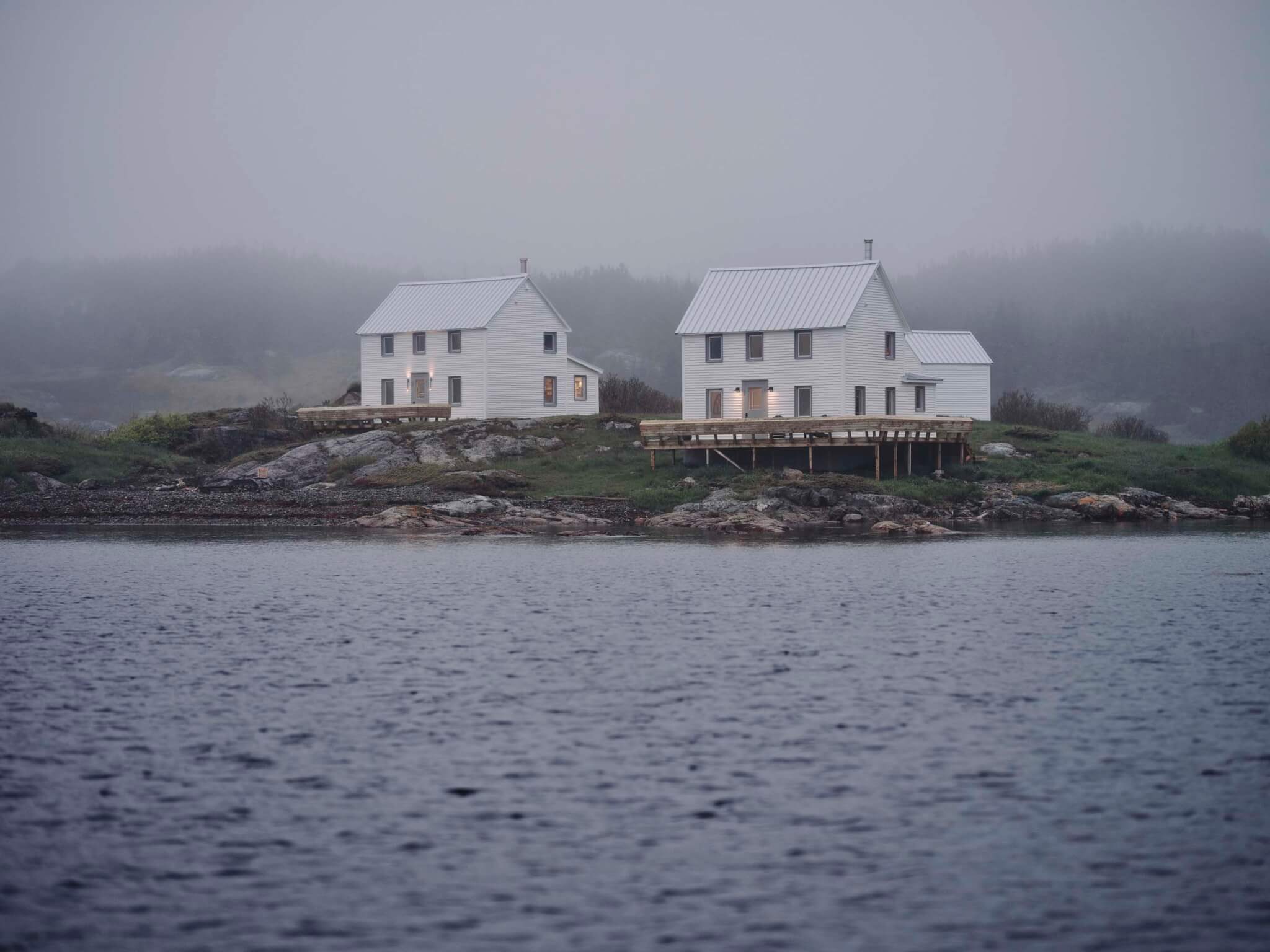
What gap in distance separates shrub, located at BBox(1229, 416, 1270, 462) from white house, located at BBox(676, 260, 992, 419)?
13.2 metres

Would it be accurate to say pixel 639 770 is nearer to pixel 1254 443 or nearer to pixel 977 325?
pixel 1254 443

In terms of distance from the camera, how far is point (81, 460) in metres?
59.6

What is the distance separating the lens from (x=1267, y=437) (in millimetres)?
58719

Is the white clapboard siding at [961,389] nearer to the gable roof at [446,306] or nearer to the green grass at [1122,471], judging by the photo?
the green grass at [1122,471]

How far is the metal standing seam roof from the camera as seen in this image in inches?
2704

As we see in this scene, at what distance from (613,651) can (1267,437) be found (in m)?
45.9

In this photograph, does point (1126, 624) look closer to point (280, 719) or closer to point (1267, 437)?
point (280, 719)

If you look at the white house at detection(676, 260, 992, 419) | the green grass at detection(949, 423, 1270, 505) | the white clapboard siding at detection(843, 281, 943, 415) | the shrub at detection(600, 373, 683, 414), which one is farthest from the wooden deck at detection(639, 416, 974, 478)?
the shrub at detection(600, 373, 683, 414)

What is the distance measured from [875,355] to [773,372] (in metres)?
4.54

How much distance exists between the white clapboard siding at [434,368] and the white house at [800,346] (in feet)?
40.6

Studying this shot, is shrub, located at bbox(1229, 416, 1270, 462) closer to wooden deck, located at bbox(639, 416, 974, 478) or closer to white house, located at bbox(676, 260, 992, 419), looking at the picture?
white house, located at bbox(676, 260, 992, 419)

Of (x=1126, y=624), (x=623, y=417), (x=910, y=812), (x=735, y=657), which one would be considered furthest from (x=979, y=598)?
(x=623, y=417)

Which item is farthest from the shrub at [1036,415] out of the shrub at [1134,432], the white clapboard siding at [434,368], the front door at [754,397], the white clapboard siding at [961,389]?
the white clapboard siding at [434,368]

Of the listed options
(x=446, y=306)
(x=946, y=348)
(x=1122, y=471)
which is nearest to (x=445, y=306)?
(x=446, y=306)
